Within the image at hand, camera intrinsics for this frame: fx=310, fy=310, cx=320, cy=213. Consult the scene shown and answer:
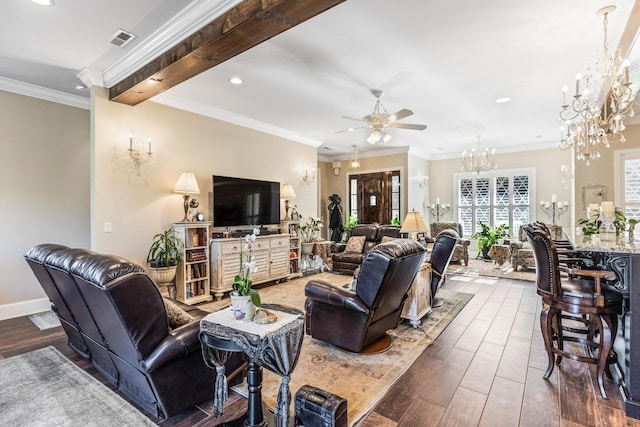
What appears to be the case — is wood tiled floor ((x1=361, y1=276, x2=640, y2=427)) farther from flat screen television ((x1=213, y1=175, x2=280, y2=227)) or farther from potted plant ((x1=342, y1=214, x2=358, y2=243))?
potted plant ((x1=342, y1=214, x2=358, y2=243))

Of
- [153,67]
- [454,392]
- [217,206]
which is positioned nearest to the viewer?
[454,392]

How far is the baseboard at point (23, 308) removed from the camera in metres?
3.93

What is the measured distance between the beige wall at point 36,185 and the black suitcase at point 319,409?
4.36 meters

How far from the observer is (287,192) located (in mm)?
6223

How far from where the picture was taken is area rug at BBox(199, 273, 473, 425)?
2248 mm

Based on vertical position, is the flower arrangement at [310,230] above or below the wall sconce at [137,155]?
below

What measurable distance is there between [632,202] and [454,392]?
204 inches

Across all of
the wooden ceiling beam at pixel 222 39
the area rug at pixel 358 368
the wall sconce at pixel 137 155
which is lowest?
the area rug at pixel 358 368

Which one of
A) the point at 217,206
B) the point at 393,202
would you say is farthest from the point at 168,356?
the point at 393,202

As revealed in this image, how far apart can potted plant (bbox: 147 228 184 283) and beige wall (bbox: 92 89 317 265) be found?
12cm

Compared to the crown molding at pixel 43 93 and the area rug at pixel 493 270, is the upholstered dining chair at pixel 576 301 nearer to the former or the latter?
the area rug at pixel 493 270

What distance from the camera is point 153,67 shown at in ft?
10.6

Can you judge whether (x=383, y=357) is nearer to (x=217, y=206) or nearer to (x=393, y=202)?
(x=217, y=206)

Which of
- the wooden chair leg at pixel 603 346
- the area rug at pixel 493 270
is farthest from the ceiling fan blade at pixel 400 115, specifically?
the area rug at pixel 493 270
